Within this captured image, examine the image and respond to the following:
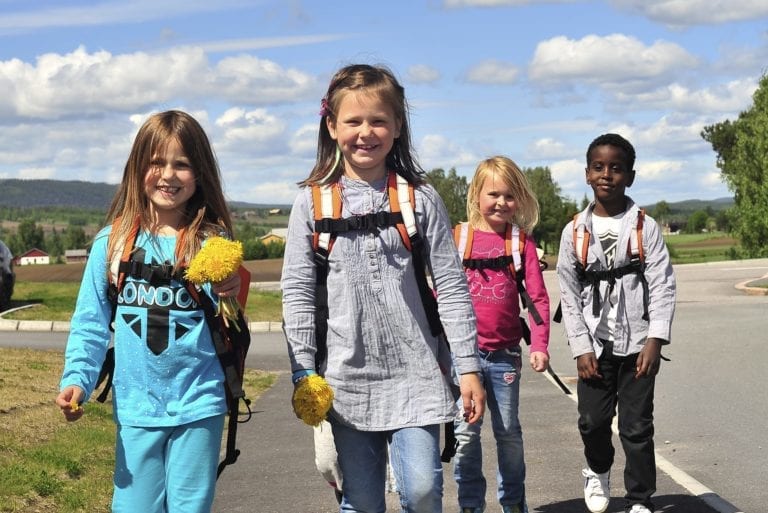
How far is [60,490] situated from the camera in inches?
278

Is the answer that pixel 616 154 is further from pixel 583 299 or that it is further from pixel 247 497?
pixel 247 497

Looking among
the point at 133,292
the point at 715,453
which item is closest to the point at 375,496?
the point at 133,292

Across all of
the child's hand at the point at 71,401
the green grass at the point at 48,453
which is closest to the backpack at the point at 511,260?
the green grass at the point at 48,453

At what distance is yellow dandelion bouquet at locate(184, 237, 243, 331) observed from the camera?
420 cm

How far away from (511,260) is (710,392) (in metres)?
5.66

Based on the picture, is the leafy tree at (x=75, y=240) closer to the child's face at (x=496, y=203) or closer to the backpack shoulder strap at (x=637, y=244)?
the child's face at (x=496, y=203)

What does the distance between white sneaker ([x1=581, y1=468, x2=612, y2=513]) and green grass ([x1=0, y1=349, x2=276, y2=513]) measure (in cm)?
264

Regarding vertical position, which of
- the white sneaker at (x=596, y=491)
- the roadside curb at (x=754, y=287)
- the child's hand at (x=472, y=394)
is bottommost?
the roadside curb at (x=754, y=287)

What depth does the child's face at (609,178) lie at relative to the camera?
6.45 metres

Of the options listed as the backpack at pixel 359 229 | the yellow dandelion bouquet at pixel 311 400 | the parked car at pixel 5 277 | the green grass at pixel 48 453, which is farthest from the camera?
the parked car at pixel 5 277

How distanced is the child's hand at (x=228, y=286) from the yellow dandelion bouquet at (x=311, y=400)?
50 centimetres

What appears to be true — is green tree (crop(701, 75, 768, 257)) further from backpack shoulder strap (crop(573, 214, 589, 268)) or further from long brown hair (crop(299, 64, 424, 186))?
long brown hair (crop(299, 64, 424, 186))

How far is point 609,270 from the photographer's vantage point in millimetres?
6398

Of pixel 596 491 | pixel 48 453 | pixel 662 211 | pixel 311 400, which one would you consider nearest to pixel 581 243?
pixel 596 491
